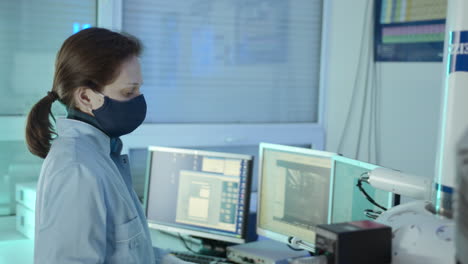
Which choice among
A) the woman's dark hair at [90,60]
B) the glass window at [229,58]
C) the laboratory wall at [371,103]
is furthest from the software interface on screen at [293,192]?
the laboratory wall at [371,103]

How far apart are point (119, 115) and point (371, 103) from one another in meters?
2.08

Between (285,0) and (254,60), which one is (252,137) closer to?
(254,60)

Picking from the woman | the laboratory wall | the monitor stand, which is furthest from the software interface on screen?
the laboratory wall

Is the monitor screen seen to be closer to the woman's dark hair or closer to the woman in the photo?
the woman

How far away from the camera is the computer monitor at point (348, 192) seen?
1761 millimetres

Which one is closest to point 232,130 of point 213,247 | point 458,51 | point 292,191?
point 213,247

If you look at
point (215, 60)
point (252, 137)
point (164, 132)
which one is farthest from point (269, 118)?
point (164, 132)

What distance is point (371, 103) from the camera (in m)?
3.24

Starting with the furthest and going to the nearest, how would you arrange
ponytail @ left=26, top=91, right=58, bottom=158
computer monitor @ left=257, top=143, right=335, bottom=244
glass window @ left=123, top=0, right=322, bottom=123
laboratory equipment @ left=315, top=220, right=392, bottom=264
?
glass window @ left=123, top=0, right=322, bottom=123
computer monitor @ left=257, top=143, right=335, bottom=244
ponytail @ left=26, top=91, right=58, bottom=158
laboratory equipment @ left=315, top=220, right=392, bottom=264

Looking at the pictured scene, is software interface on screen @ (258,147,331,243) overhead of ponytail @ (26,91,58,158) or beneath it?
beneath

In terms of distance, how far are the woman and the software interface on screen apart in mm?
692

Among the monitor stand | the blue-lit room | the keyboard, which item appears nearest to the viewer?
the blue-lit room

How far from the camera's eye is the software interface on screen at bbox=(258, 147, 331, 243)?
6.48ft

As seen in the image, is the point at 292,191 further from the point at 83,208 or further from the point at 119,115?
the point at 83,208
